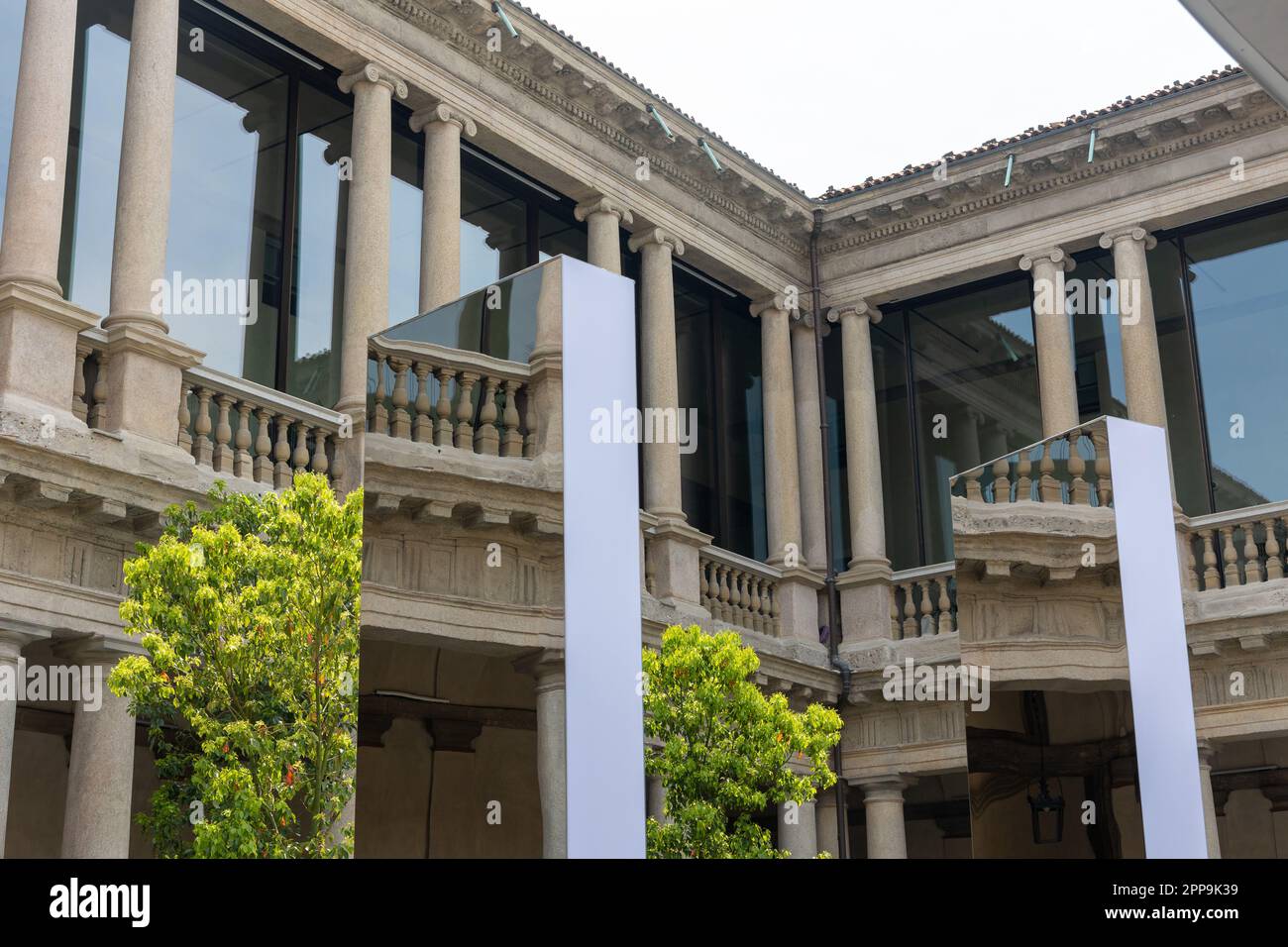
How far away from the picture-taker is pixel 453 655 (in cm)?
430

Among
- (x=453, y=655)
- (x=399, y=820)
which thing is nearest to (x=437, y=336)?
(x=453, y=655)

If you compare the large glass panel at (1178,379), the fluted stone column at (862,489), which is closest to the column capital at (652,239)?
the fluted stone column at (862,489)

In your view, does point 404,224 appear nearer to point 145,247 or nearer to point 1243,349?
point 145,247

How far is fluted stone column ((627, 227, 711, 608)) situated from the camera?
18.8 meters

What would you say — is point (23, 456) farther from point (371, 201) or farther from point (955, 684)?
point (955, 684)

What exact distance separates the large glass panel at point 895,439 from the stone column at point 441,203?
7.99 metres

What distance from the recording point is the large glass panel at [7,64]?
45.3 feet

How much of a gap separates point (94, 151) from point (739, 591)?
32.2ft

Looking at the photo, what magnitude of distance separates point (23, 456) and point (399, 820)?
886 centimetres

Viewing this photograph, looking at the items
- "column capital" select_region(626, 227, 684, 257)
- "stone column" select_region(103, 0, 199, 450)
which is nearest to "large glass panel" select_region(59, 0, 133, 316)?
"stone column" select_region(103, 0, 199, 450)

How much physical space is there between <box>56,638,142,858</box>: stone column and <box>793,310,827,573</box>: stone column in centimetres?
1106

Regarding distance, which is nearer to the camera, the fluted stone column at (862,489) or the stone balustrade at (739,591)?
the stone balustrade at (739,591)

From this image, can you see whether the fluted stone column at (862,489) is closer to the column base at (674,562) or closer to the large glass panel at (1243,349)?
the column base at (674,562)
